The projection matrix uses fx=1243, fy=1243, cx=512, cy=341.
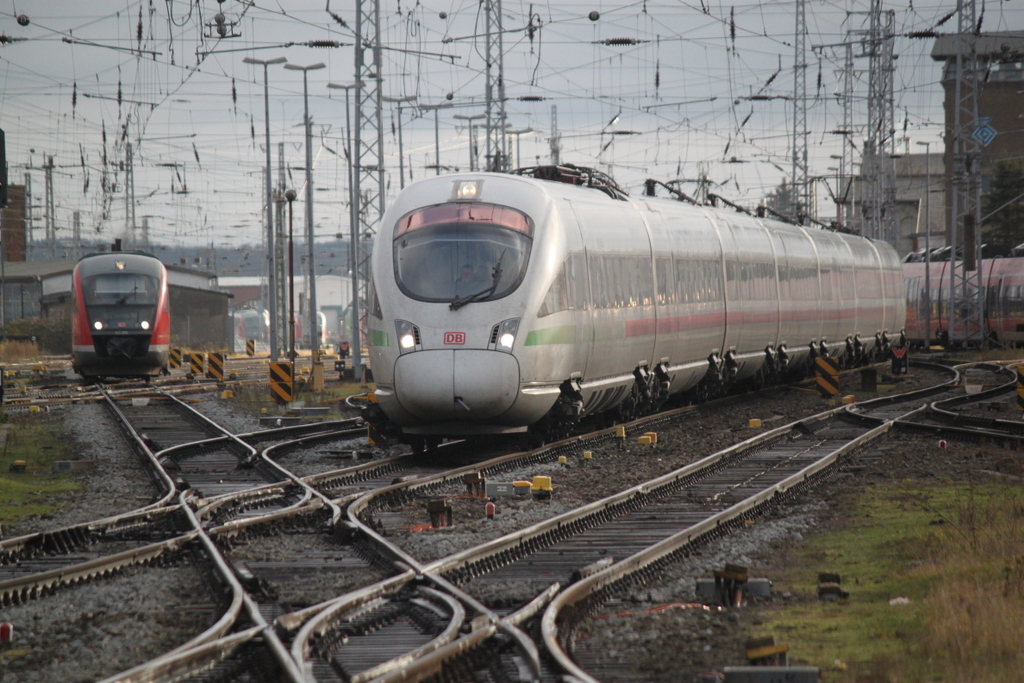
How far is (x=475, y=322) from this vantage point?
13.7 meters

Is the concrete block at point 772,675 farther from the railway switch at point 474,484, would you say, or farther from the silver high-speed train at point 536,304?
the silver high-speed train at point 536,304

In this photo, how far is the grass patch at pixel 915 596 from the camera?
5832mm

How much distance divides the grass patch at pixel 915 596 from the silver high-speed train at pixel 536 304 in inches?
174

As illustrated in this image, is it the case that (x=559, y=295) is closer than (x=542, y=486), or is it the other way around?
(x=542, y=486)

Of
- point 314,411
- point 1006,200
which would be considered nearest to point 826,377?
point 314,411

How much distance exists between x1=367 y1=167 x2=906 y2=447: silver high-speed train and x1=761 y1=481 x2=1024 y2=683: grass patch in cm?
442

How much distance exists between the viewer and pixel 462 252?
14.2 m

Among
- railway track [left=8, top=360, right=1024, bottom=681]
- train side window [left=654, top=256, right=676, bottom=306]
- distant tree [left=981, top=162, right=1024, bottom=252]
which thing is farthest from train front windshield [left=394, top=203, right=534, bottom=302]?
distant tree [left=981, top=162, right=1024, bottom=252]

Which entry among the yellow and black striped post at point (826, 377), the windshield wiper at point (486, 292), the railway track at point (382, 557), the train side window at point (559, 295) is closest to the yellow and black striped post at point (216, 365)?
the yellow and black striped post at point (826, 377)

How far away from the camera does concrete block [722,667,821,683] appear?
211 inches

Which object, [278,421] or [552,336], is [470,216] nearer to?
[552,336]

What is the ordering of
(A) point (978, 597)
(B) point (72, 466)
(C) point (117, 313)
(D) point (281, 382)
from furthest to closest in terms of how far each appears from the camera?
(C) point (117, 313) → (D) point (281, 382) → (B) point (72, 466) → (A) point (978, 597)

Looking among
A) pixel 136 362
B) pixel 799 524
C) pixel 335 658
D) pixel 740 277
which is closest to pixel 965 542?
pixel 799 524

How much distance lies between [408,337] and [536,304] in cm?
150
